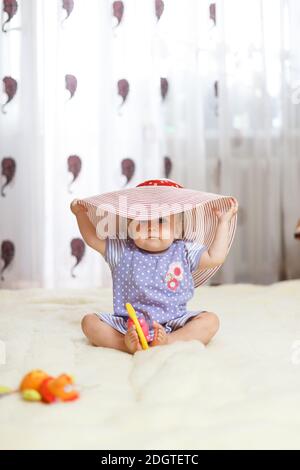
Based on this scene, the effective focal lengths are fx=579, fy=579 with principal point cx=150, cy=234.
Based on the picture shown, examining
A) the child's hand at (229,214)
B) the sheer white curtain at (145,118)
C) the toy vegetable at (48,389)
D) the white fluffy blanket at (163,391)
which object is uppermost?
the sheer white curtain at (145,118)

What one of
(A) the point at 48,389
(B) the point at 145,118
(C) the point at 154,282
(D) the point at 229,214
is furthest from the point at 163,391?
(B) the point at 145,118

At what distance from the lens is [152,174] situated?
2.24m

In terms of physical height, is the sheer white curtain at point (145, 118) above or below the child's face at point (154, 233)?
above

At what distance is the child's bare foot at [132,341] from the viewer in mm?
1123

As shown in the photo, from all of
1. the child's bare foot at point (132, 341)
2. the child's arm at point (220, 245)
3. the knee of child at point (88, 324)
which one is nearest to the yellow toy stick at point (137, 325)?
the child's bare foot at point (132, 341)

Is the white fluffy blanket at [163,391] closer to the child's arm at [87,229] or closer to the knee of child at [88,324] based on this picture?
the knee of child at [88,324]

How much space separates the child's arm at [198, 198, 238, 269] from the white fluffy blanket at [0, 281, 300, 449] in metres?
0.17

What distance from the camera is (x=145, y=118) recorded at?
2.23 m

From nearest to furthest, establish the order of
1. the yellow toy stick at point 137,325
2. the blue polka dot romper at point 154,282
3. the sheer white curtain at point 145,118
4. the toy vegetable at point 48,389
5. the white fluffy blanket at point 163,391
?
the white fluffy blanket at point 163,391 → the toy vegetable at point 48,389 → the yellow toy stick at point 137,325 → the blue polka dot romper at point 154,282 → the sheer white curtain at point 145,118

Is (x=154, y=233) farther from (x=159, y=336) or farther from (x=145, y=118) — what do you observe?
(x=145, y=118)

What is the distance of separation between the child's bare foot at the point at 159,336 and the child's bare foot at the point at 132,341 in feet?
0.10

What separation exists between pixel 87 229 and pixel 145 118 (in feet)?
3.33

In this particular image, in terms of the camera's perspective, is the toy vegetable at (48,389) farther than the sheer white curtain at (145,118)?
No
